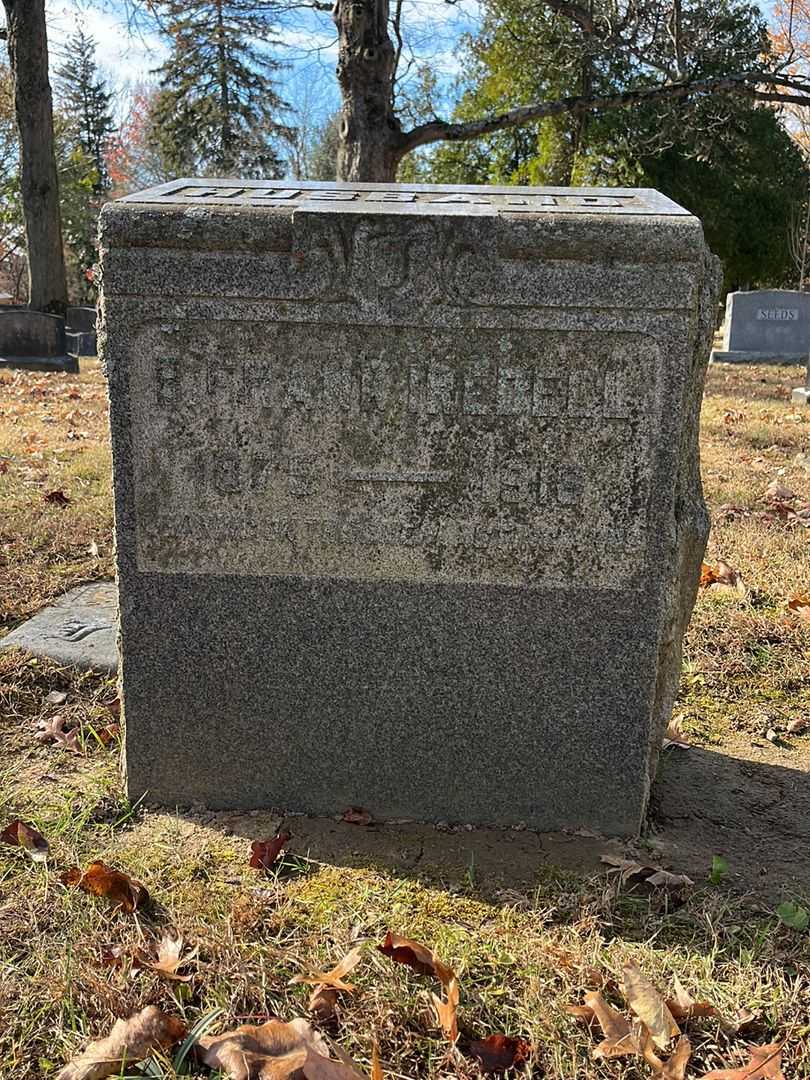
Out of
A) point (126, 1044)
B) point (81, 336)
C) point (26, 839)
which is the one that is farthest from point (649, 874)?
point (81, 336)

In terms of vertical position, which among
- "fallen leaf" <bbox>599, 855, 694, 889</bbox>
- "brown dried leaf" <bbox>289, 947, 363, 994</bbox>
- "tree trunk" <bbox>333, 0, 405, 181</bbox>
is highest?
"tree trunk" <bbox>333, 0, 405, 181</bbox>

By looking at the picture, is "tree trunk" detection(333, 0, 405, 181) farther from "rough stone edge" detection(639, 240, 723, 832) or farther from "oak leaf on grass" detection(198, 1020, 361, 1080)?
"oak leaf on grass" detection(198, 1020, 361, 1080)

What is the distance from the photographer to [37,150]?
47.2 feet

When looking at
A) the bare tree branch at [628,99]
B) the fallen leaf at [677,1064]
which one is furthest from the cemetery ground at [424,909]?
the bare tree branch at [628,99]

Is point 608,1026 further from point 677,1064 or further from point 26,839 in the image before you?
point 26,839

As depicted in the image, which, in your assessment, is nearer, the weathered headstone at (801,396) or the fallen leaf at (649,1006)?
the fallen leaf at (649,1006)

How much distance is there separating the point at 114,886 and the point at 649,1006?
4.09ft

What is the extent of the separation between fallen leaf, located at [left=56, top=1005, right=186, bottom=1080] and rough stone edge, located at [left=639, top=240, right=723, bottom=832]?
54.6 inches

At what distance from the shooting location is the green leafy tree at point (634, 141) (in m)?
13.2

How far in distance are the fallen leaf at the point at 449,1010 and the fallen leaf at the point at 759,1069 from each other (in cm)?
49

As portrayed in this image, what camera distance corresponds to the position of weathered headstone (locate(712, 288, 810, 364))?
1582 centimetres

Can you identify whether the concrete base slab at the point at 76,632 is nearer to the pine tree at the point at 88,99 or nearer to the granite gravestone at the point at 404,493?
the granite gravestone at the point at 404,493

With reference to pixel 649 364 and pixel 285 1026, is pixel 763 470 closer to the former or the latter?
pixel 649 364

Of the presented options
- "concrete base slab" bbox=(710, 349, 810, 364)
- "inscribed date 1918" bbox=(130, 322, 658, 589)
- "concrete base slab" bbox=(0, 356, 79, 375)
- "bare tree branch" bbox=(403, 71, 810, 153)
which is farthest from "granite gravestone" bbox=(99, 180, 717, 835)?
"concrete base slab" bbox=(710, 349, 810, 364)
